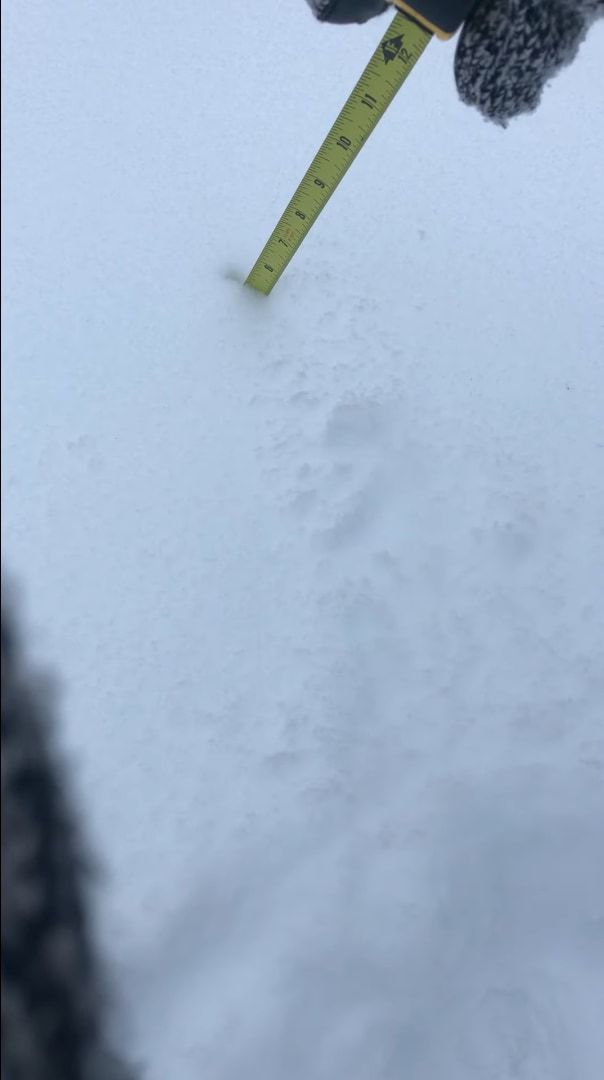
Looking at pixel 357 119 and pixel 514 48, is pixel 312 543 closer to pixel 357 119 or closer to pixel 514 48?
pixel 357 119

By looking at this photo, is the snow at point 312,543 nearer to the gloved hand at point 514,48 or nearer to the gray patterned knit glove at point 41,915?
the gray patterned knit glove at point 41,915

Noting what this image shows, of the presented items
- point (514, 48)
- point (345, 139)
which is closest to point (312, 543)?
point (345, 139)

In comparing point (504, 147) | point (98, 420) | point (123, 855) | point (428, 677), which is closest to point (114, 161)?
point (98, 420)

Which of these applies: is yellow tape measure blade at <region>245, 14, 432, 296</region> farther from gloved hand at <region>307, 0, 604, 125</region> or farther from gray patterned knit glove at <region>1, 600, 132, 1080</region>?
gray patterned knit glove at <region>1, 600, 132, 1080</region>

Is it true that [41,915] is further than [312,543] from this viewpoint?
No

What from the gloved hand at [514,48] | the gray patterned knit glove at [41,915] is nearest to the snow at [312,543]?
the gray patterned knit glove at [41,915]
